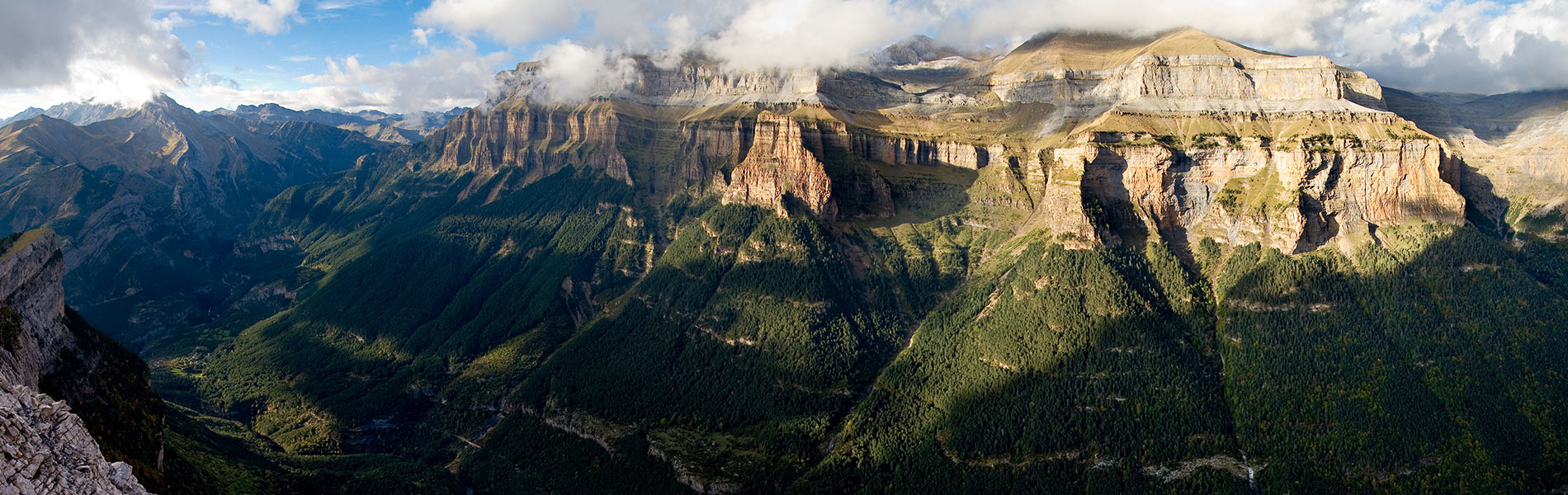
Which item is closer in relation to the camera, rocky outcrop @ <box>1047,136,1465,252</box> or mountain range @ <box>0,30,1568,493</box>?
mountain range @ <box>0,30,1568,493</box>

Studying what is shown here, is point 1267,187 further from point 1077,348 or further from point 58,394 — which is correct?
point 58,394

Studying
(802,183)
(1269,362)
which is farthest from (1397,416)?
(802,183)

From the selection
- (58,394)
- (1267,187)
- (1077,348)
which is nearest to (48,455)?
(58,394)

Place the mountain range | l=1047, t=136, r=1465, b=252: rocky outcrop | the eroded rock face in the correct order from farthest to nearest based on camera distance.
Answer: l=1047, t=136, r=1465, b=252: rocky outcrop < the mountain range < the eroded rock face

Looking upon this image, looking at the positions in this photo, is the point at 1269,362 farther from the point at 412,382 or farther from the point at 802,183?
the point at 412,382

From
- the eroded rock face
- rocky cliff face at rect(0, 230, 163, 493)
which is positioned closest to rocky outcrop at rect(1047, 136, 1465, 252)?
rocky cliff face at rect(0, 230, 163, 493)

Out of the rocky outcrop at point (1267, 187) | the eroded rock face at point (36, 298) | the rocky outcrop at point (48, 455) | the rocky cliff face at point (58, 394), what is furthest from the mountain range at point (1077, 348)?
the rocky outcrop at point (48, 455)

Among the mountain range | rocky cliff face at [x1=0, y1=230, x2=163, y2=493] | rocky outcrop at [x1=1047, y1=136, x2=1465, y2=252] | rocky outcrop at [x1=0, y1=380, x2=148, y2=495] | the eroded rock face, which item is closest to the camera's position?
rocky outcrop at [x1=0, y1=380, x2=148, y2=495]

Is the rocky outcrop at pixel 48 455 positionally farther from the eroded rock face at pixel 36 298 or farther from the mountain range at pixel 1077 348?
the mountain range at pixel 1077 348

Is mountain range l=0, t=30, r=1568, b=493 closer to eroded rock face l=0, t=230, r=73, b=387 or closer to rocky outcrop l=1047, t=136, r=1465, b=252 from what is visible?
rocky outcrop l=1047, t=136, r=1465, b=252
